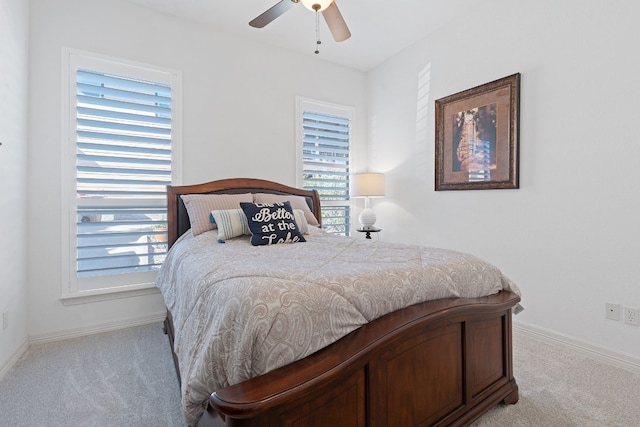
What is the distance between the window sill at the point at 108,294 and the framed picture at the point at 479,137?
2983mm

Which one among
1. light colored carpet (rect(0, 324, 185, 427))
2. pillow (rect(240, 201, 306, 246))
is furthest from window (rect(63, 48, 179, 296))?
pillow (rect(240, 201, 306, 246))

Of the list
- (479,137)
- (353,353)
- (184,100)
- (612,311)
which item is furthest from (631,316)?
(184,100)

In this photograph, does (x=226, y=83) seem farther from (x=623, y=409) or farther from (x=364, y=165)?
(x=623, y=409)

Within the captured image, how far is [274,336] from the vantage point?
40.0 inches

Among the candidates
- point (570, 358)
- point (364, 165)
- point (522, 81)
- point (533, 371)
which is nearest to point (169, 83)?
point (364, 165)

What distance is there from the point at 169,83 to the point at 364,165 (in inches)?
97.8

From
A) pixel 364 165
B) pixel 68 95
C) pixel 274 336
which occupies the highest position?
pixel 68 95

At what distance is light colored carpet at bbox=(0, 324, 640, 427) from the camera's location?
158 centimetres

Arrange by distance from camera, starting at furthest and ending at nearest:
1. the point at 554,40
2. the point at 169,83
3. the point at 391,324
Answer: the point at 169,83 < the point at 554,40 < the point at 391,324

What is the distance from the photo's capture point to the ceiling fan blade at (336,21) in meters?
2.26

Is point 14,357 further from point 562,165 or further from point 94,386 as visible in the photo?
point 562,165

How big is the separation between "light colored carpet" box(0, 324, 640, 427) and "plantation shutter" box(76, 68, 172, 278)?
0.77m

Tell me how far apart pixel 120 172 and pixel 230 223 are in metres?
1.15

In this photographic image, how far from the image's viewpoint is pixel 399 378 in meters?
1.25
